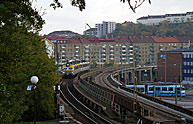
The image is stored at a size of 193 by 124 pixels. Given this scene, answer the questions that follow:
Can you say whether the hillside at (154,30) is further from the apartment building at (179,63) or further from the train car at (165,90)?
the train car at (165,90)

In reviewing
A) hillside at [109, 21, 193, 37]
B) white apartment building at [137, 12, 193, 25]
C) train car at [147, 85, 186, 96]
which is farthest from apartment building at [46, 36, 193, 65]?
white apartment building at [137, 12, 193, 25]

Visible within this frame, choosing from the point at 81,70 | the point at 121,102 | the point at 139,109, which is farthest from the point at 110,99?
the point at 81,70

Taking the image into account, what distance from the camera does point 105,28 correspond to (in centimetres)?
17538

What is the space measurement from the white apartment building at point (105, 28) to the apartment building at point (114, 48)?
6305 cm

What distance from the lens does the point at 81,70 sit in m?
66.8

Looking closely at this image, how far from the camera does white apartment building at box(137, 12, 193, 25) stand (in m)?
191

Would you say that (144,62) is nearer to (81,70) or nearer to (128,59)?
(128,59)

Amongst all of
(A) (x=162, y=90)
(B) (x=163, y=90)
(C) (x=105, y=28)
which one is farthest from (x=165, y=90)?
(C) (x=105, y=28)

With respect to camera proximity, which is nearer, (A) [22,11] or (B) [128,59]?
(A) [22,11]

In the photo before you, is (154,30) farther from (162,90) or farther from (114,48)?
(162,90)

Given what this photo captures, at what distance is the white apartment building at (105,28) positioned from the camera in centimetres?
17462

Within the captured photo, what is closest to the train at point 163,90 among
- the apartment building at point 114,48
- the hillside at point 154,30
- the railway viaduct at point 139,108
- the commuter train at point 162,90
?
the commuter train at point 162,90

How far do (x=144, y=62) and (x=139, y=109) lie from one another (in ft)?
299

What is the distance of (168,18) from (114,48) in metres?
97.0
